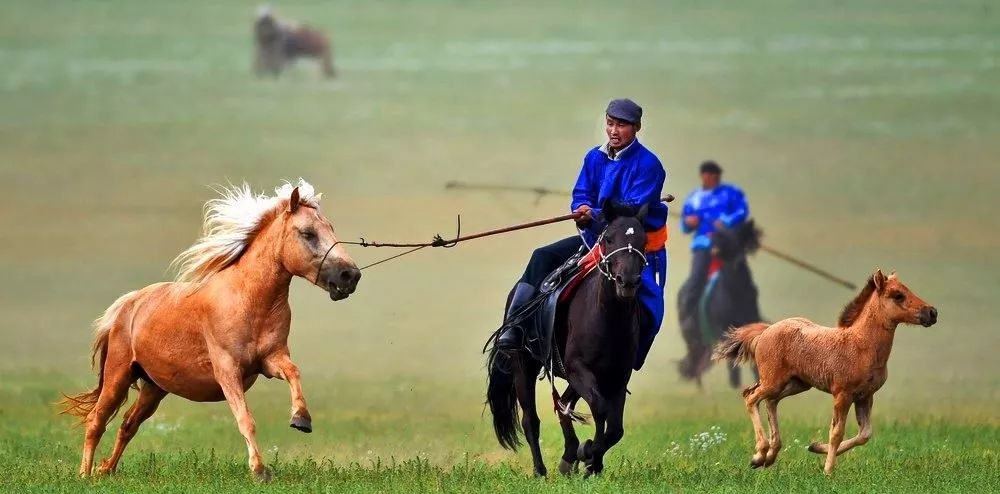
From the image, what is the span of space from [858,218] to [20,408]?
61.1ft

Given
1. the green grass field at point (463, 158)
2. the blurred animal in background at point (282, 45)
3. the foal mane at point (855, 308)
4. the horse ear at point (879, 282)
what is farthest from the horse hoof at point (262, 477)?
the blurred animal in background at point (282, 45)

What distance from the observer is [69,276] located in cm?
3312

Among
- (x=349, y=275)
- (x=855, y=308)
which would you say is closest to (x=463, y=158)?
(x=855, y=308)

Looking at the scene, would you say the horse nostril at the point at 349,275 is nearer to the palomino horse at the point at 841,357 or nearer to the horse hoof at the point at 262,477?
the horse hoof at the point at 262,477

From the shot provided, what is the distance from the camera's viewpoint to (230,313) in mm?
13289

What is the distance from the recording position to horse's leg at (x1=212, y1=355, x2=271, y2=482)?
12.9 meters

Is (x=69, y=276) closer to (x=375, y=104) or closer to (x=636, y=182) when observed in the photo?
(x=375, y=104)

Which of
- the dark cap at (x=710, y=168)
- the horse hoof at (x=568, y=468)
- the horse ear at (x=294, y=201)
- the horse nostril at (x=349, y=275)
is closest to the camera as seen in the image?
the horse nostril at (x=349, y=275)

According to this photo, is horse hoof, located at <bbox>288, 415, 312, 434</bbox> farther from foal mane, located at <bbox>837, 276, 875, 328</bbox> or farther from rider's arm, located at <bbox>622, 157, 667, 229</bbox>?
foal mane, located at <bbox>837, 276, 875, 328</bbox>

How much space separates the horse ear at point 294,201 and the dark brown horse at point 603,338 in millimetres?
1803

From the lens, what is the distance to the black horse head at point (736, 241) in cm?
2219

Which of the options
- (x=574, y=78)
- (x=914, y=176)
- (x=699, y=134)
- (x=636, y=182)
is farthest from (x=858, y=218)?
(x=636, y=182)

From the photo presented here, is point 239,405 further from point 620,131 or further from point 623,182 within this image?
point 620,131

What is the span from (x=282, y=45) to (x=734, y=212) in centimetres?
2120
